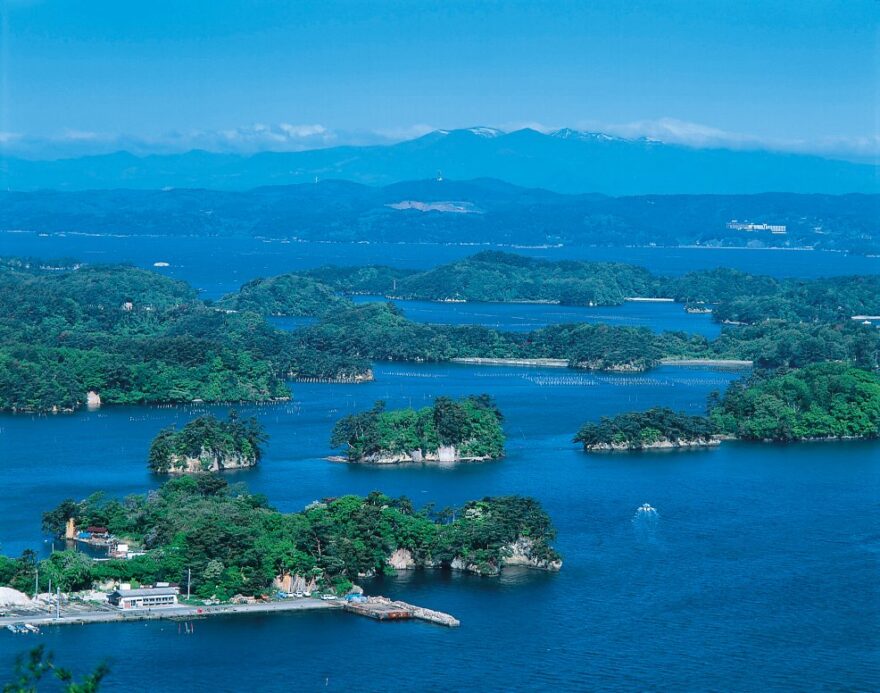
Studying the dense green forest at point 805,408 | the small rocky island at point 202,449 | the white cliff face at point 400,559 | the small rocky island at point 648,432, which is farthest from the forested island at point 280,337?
the white cliff face at point 400,559

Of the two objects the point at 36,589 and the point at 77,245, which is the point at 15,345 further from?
the point at 77,245

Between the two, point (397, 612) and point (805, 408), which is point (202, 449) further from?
point (805, 408)

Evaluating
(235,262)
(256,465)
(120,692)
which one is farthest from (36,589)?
(235,262)

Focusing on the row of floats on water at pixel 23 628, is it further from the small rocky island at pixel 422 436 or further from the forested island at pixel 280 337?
the forested island at pixel 280 337

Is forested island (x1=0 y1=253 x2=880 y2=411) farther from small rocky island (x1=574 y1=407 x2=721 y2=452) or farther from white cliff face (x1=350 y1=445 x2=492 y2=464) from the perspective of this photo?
small rocky island (x1=574 y1=407 x2=721 y2=452)

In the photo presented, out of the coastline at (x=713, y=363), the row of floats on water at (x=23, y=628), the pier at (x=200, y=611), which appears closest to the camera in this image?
the row of floats on water at (x=23, y=628)

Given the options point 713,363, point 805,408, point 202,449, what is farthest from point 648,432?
point 713,363
